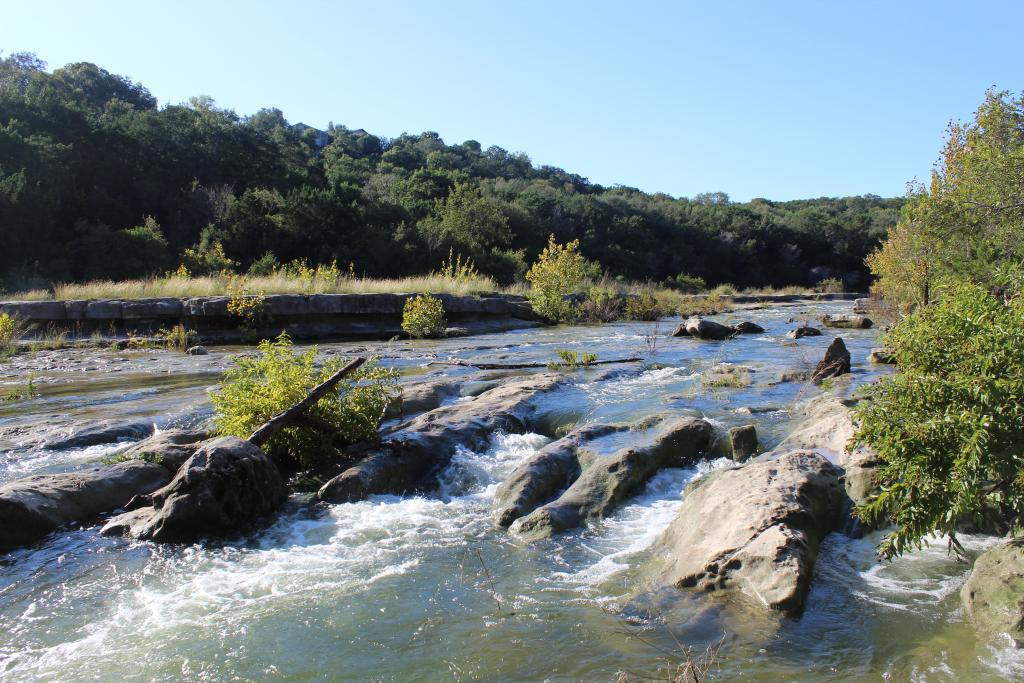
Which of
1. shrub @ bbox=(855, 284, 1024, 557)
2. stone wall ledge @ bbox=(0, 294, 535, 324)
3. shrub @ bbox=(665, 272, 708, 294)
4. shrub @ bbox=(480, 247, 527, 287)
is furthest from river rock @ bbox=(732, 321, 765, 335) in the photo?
shrub @ bbox=(665, 272, 708, 294)

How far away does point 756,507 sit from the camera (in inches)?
181

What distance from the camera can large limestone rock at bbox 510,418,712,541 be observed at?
17.2 feet

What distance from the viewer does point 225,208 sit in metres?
31.1

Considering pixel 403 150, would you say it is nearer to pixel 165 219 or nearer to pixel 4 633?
pixel 165 219

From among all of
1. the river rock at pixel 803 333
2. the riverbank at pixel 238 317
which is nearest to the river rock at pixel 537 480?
the river rock at pixel 803 333

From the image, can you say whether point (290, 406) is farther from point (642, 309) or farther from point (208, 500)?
point (642, 309)

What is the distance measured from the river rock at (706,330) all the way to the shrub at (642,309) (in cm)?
582

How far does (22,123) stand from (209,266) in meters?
Answer: 14.0

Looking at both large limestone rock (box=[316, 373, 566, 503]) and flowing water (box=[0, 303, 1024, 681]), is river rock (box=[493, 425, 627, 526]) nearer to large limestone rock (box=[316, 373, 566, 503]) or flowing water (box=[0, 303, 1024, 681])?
flowing water (box=[0, 303, 1024, 681])

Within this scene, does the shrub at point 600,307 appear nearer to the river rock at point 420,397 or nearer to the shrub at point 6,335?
the river rock at point 420,397

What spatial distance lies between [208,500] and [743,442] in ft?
15.8

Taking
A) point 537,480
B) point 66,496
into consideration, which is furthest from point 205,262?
point 537,480

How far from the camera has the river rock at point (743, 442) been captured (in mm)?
6688

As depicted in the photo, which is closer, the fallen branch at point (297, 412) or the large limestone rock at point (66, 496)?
the large limestone rock at point (66, 496)
